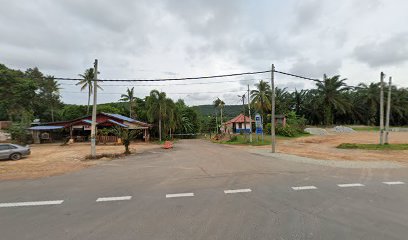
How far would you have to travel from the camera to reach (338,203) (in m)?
6.18

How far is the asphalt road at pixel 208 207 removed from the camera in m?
4.53

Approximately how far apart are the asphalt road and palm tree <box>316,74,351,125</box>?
53.6 metres

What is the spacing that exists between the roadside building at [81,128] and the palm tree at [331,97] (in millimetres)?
44113

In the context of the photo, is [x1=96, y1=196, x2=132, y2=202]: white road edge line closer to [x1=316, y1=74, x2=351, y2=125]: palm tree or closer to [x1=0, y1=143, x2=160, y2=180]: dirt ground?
[x1=0, y1=143, x2=160, y2=180]: dirt ground

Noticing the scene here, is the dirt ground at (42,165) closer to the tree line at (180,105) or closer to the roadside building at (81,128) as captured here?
the roadside building at (81,128)

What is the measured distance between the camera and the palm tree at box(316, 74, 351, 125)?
→ 57.6 meters

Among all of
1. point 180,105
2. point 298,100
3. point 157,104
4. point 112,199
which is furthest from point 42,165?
point 298,100

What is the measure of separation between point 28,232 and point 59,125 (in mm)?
35099

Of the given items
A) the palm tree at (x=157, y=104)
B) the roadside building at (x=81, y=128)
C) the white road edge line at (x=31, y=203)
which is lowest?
the white road edge line at (x=31, y=203)

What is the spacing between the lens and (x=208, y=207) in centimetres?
596

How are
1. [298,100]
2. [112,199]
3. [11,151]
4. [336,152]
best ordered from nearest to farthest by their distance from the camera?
1. [112,199]
2. [11,151]
3. [336,152]
4. [298,100]

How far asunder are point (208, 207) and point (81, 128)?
33.3 m

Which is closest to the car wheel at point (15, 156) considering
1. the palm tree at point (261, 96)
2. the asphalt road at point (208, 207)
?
the asphalt road at point (208, 207)

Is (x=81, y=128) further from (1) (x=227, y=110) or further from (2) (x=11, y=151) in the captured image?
(1) (x=227, y=110)
